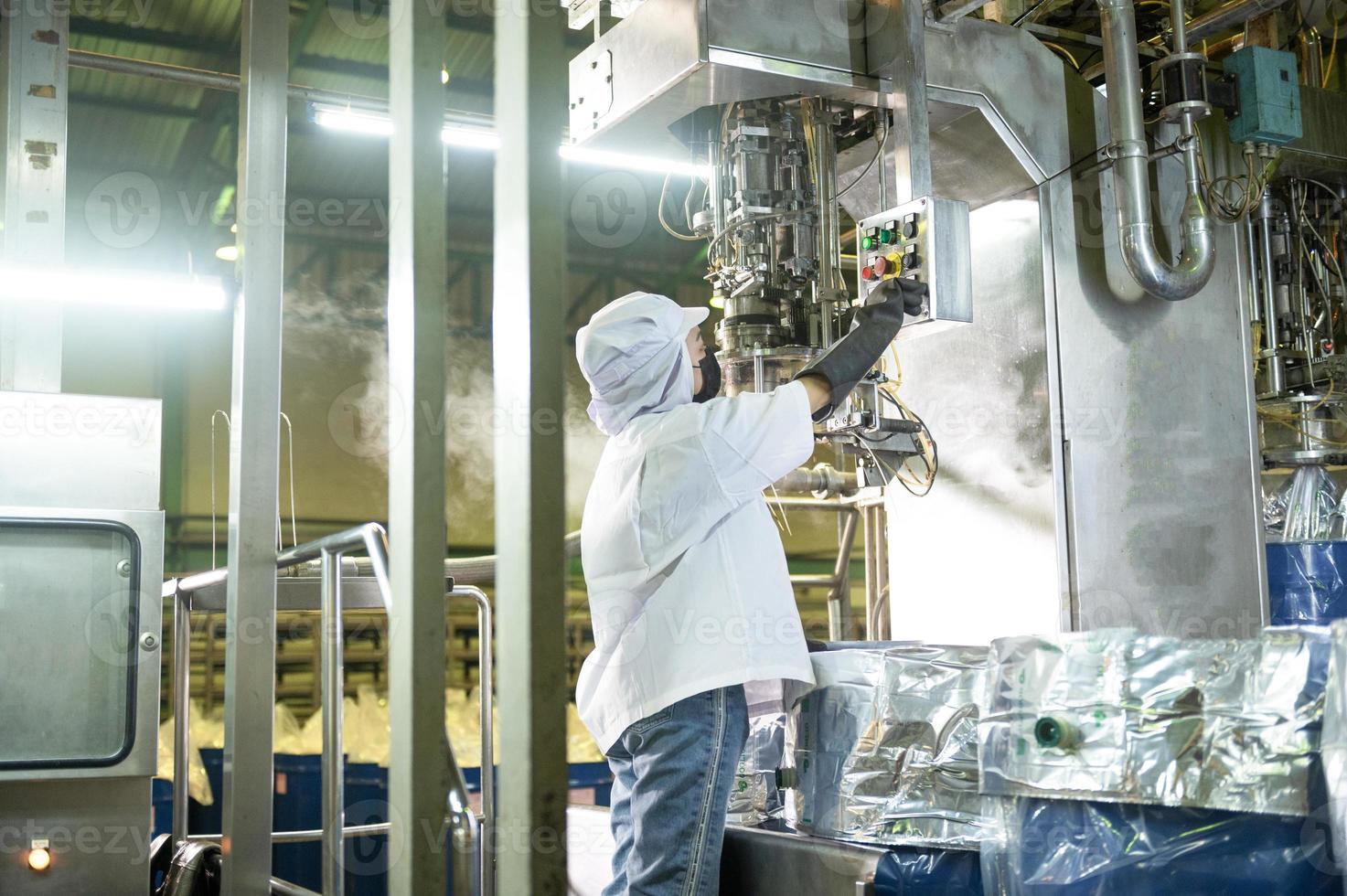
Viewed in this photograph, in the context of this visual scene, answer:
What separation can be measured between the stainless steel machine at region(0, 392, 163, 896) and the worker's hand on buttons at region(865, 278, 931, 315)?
1.67 metres

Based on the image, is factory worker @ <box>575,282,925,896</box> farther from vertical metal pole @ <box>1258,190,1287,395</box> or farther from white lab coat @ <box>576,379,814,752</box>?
vertical metal pole @ <box>1258,190,1287,395</box>

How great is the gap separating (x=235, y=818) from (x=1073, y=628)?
6.37 feet

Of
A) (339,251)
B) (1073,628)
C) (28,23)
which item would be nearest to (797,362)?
(1073,628)

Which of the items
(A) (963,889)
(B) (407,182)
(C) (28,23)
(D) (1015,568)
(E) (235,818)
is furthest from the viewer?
(C) (28,23)

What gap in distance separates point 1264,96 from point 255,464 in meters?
2.77

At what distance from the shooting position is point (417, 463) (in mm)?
1488

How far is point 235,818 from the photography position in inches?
93.5

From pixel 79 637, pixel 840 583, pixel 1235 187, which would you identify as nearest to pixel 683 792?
pixel 79 637

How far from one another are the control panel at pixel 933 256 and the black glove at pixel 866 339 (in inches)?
1.4

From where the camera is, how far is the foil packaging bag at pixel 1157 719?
1.57 m

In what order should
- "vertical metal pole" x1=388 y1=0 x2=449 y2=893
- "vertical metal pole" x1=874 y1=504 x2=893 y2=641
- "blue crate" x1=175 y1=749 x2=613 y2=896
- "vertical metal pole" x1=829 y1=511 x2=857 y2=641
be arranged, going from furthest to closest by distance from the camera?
1. "blue crate" x1=175 y1=749 x2=613 y2=896
2. "vertical metal pole" x1=829 y1=511 x2=857 y2=641
3. "vertical metal pole" x1=874 y1=504 x2=893 y2=641
4. "vertical metal pole" x1=388 y1=0 x2=449 y2=893

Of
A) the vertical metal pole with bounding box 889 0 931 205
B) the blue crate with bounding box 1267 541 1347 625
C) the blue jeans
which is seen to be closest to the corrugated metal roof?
the vertical metal pole with bounding box 889 0 931 205

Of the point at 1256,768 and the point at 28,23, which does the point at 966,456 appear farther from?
the point at 28,23

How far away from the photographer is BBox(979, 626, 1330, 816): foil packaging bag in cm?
157
